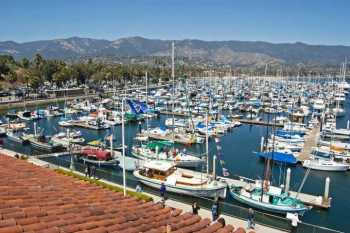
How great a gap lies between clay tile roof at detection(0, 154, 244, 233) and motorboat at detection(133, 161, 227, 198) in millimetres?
15649

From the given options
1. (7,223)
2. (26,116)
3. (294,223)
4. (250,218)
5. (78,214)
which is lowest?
(26,116)

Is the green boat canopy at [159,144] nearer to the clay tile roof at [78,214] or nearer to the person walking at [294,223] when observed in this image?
the person walking at [294,223]

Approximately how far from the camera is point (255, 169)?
36.9 m

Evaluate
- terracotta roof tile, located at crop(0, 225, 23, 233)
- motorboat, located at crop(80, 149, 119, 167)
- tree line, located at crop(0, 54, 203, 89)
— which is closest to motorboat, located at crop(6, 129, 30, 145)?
motorboat, located at crop(80, 149, 119, 167)

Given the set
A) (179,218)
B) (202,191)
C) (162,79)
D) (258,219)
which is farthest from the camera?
(162,79)

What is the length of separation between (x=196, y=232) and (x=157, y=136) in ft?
145

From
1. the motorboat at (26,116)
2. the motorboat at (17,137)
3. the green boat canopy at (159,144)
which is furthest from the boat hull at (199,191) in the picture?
the motorboat at (26,116)

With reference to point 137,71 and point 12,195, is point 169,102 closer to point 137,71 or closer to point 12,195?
point 137,71

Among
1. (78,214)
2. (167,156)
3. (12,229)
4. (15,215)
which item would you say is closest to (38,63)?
(167,156)

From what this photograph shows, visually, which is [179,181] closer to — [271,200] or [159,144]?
[271,200]

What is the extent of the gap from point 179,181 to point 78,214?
18.8 meters

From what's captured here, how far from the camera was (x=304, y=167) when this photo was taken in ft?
120

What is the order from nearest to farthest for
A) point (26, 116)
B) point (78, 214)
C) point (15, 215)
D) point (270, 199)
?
point (15, 215)
point (78, 214)
point (270, 199)
point (26, 116)

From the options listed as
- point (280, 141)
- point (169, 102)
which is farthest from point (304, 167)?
point (169, 102)
